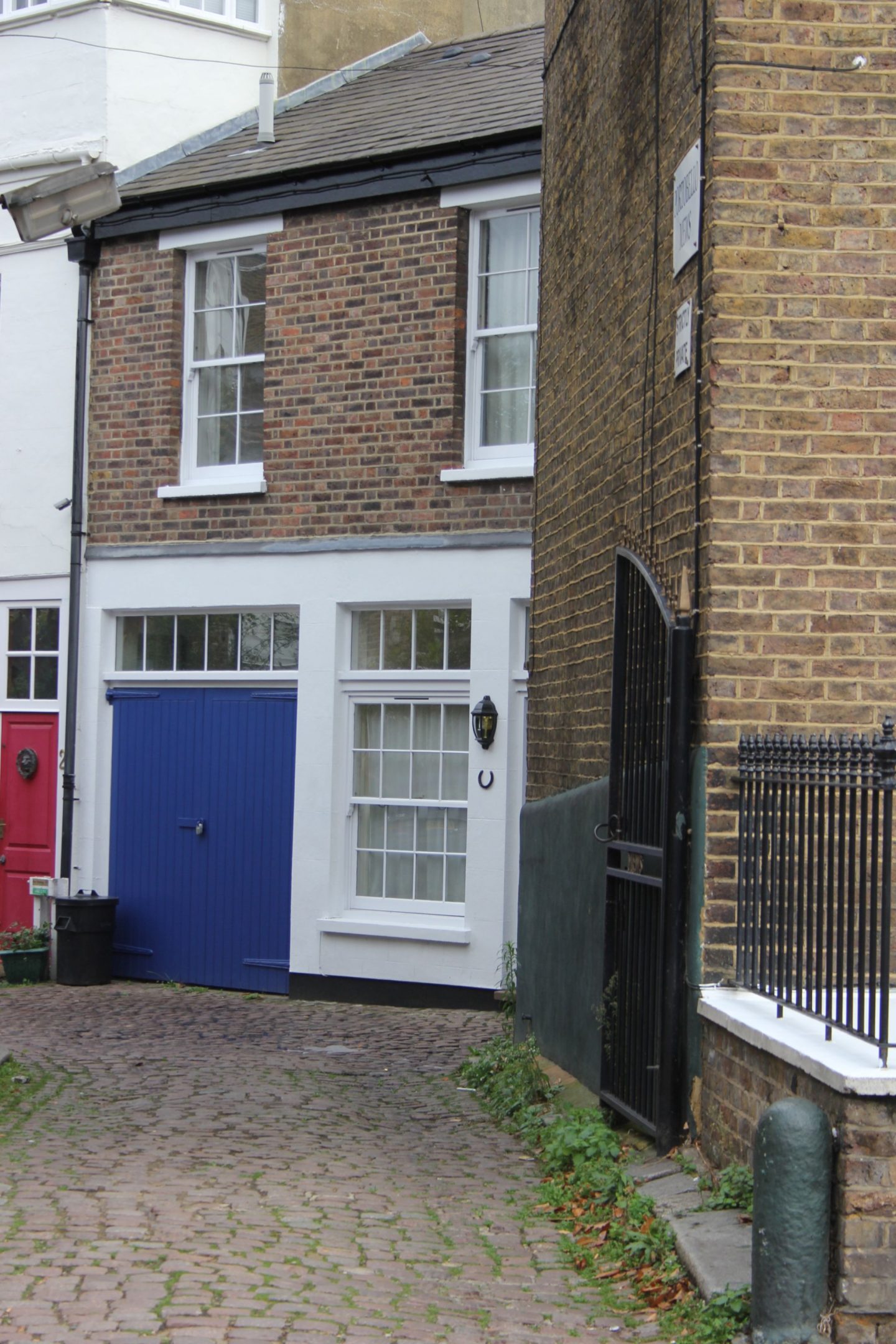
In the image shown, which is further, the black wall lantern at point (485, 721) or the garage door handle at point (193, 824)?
the garage door handle at point (193, 824)

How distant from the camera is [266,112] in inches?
582

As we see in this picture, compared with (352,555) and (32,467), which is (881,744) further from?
(32,467)

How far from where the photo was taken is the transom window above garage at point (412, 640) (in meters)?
13.0

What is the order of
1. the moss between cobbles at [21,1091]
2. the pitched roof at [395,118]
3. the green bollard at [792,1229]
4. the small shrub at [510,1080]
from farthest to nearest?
the pitched roof at [395,118]
the small shrub at [510,1080]
the moss between cobbles at [21,1091]
the green bollard at [792,1229]

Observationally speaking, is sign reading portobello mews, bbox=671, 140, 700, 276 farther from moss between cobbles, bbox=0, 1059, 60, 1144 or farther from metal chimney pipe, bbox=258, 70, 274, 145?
metal chimney pipe, bbox=258, 70, 274, 145

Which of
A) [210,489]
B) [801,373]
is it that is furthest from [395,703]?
[801,373]

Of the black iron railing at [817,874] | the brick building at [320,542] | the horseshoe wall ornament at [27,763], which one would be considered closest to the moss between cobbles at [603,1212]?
the black iron railing at [817,874]

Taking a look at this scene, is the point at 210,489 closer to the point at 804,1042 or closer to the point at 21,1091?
the point at 21,1091

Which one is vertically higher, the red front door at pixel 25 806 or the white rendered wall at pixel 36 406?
the white rendered wall at pixel 36 406

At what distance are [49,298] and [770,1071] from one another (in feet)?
37.2

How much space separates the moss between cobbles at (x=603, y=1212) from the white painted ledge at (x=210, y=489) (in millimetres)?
5900

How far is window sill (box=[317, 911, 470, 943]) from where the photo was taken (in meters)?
12.6

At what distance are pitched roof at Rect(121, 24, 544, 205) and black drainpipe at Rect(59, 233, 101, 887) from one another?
806 millimetres

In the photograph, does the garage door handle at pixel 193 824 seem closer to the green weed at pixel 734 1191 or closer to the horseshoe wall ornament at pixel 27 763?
the horseshoe wall ornament at pixel 27 763
